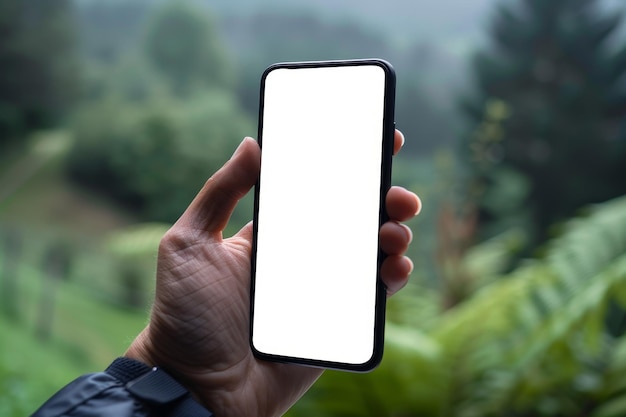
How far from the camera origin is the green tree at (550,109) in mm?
2852

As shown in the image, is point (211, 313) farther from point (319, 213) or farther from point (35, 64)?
point (35, 64)

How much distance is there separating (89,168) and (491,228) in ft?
5.71

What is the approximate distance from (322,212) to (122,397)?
186 millimetres

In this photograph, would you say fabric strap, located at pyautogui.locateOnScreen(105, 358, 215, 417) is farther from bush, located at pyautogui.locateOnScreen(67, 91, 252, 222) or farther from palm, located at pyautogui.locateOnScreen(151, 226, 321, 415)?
bush, located at pyautogui.locateOnScreen(67, 91, 252, 222)

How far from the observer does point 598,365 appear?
1355 millimetres

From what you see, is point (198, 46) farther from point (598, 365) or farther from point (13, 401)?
point (598, 365)

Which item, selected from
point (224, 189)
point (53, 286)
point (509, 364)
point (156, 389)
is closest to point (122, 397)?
point (156, 389)

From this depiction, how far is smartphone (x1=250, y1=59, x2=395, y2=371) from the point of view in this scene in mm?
470

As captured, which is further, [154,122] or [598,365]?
[154,122]

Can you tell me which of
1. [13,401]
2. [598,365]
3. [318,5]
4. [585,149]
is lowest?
[13,401]

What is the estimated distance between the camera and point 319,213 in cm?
49

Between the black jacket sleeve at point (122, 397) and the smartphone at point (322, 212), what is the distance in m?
0.08

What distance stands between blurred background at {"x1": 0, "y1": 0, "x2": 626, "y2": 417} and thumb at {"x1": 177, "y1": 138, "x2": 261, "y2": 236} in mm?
1461

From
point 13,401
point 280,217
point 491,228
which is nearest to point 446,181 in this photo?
point 491,228
